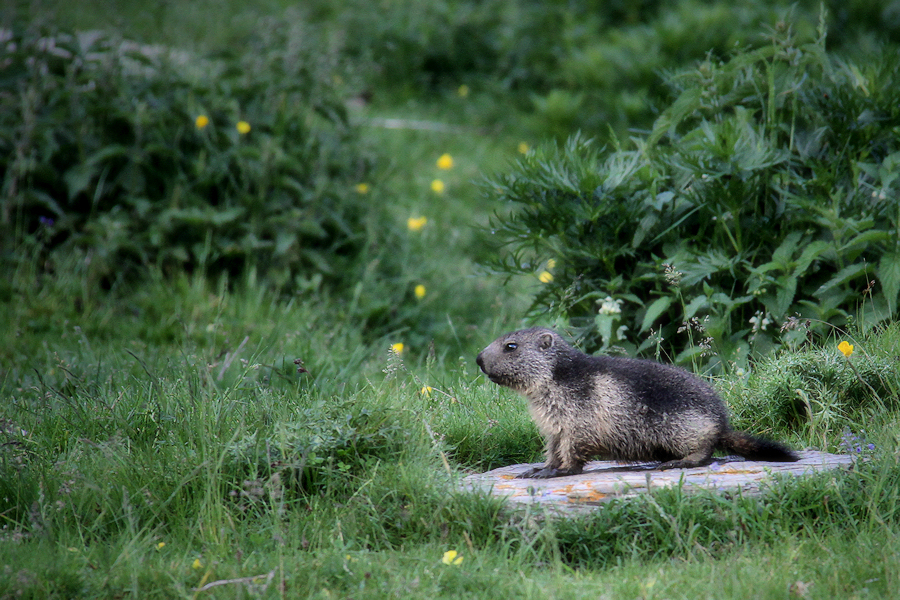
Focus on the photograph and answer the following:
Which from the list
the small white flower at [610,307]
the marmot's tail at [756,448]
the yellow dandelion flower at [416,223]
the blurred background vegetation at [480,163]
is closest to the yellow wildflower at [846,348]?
the blurred background vegetation at [480,163]

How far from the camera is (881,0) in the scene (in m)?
12.0

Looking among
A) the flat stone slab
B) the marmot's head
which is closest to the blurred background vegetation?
the marmot's head

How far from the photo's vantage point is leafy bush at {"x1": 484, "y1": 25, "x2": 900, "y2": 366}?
4.97 meters

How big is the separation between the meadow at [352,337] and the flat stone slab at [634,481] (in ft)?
0.29

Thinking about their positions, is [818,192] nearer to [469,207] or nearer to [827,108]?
[827,108]

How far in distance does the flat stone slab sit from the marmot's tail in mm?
36

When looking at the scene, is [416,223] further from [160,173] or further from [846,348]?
[846,348]

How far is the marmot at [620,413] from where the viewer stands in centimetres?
409

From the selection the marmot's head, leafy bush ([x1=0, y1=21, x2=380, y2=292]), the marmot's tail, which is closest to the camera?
the marmot's tail

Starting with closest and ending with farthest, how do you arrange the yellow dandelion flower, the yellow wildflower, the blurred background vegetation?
1. the yellow wildflower
2. the blurred background vegetation
3. the yellow dandelion flower

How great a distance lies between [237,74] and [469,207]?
2.92m

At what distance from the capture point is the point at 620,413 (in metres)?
4.17

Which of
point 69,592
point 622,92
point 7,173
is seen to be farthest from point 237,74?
point 69,592

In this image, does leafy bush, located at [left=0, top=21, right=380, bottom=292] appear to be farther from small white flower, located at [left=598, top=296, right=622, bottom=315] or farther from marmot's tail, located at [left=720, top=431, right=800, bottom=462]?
marmot's tail, located at [left=720, top=431, right=800, bottom=462]
